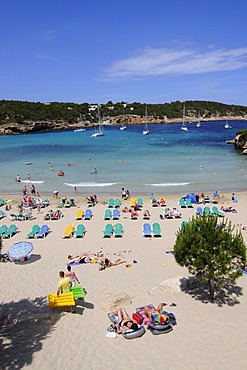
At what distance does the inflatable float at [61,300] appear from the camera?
8609mm

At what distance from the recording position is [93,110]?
504ft

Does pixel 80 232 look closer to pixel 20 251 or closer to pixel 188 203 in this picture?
pixel 20 251

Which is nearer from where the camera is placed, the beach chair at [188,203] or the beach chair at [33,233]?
the beach chair at [33,233]

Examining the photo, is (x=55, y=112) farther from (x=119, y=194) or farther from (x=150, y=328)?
(x=150, y=328)

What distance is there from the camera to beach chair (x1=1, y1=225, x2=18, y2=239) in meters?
16.0

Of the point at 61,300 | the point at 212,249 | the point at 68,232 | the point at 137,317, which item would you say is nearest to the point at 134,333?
the point at 137,317

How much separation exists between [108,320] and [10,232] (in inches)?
376

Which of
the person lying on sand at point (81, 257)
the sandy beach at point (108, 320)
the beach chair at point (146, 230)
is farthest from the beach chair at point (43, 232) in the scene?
the beach chair at point (146, 230)

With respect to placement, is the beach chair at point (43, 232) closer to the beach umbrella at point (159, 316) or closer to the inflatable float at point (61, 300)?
the inflatable float at point (61, 300)

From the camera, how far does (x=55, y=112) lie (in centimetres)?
13438

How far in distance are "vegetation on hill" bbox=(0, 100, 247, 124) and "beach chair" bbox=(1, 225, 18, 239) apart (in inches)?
4132

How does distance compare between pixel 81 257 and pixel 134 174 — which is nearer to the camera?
pixel 81 257

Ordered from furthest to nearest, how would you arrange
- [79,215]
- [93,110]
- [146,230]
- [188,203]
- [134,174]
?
[93,110], [134,174], [188,203], [79,215], [146,230]

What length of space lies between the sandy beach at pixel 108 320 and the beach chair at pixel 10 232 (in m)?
1.90
